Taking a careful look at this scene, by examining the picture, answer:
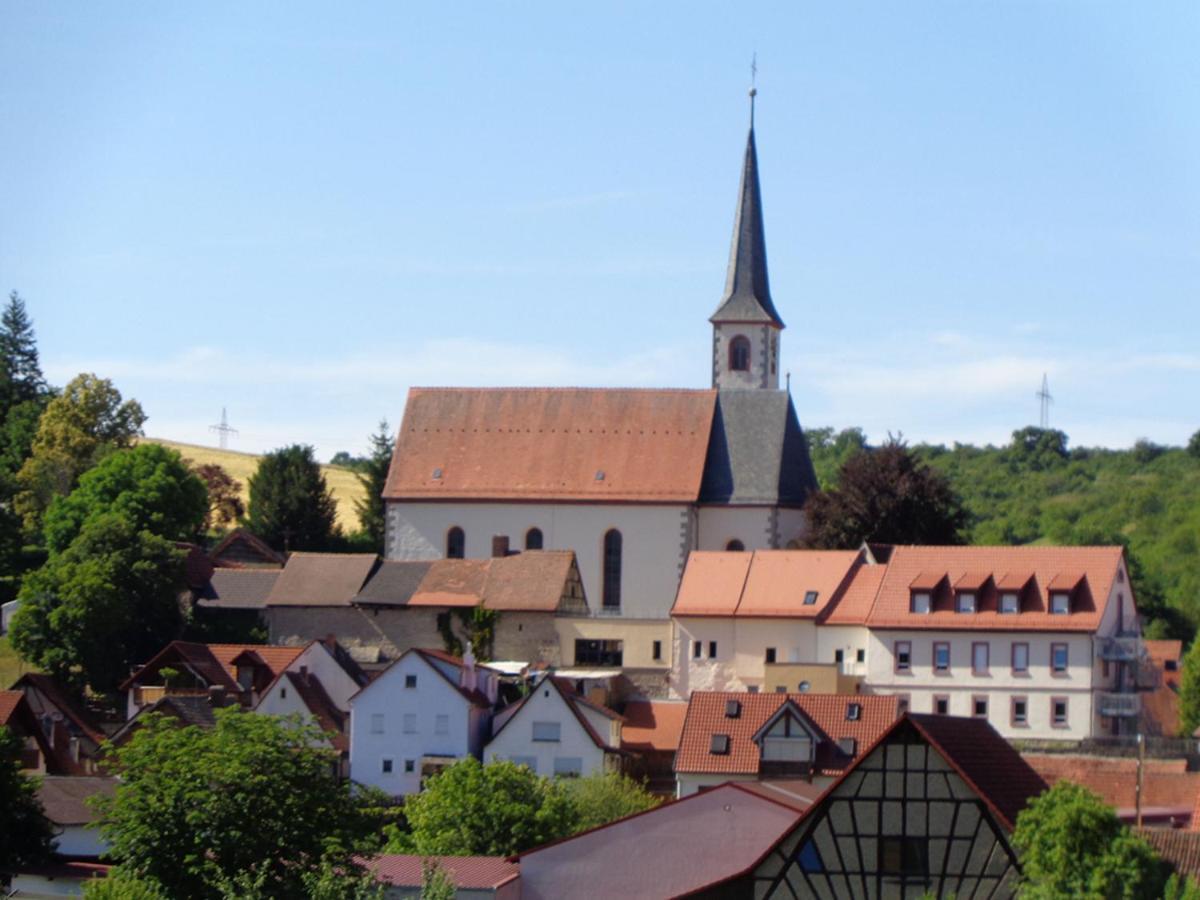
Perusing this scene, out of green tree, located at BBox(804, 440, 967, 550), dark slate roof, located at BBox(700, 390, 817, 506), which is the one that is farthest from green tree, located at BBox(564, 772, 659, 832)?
dark slate roof, located at BBox(700, 390, 817, 506)

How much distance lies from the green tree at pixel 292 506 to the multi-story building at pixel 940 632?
87.2 ft

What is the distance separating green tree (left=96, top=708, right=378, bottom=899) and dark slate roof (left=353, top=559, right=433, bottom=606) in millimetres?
33412

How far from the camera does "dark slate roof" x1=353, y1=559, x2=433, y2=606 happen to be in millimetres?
73938

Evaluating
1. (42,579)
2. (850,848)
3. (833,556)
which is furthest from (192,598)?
(850,848)

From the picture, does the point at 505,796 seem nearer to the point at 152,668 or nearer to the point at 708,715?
the point at 708,715

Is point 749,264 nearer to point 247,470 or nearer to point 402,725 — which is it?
point 402,725

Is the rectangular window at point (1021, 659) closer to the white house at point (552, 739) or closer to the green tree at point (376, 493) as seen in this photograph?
the white house at point (552, 739)

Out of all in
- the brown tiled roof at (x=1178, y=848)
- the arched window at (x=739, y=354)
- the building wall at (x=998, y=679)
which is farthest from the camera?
the arched window at (x=739, y=354)

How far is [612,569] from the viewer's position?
77125 mm

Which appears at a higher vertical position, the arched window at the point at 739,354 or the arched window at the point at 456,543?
the arched window at the point at 739,354

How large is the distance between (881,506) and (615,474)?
917cm

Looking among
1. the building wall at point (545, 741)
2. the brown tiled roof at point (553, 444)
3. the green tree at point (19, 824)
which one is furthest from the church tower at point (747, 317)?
the green tree at point (19, 824)

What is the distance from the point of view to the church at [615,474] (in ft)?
253

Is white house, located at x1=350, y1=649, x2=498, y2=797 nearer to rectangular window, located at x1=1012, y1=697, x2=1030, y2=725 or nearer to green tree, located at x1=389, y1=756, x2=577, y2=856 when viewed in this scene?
green tree, located at x1=389, y1=756, x2=577, y2=856
